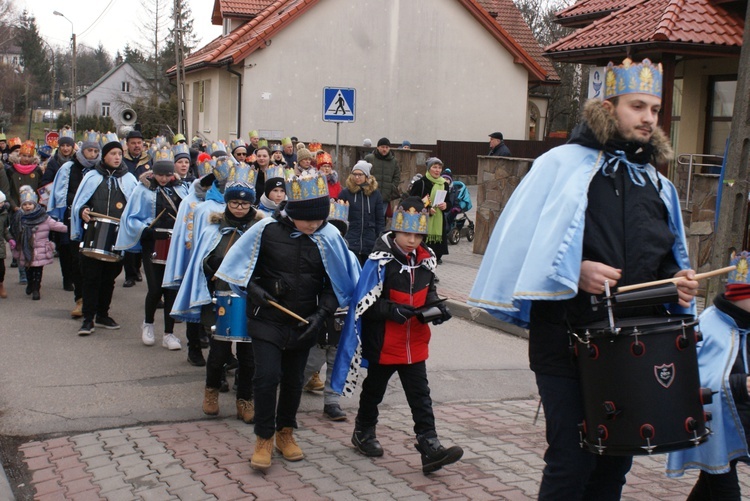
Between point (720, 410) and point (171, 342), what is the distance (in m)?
6.24

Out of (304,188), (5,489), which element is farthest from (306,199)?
(5,489)

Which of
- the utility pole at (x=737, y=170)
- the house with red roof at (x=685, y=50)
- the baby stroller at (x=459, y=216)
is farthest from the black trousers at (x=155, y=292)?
the house with red roof at (x=685, y=50)

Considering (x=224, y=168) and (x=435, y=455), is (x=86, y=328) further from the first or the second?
(x=435, y=455)

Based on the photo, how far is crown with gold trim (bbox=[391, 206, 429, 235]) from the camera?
5.93 metres

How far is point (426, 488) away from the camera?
213 inches

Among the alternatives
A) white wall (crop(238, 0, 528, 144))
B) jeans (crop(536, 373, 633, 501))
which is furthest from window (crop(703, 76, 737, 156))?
white wall (crop(238, 0, 528, 144))

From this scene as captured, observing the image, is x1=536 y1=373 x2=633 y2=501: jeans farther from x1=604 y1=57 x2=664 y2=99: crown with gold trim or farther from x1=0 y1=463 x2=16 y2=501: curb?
x1=0 y1=463 x2=16 y2=501: curb

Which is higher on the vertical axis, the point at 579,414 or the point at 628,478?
the point at 579,414

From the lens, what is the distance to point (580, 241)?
342cm

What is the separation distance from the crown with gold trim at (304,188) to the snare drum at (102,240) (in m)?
4.62

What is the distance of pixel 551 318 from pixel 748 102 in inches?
190

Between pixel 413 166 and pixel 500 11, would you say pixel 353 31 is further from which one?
pixel 413 166

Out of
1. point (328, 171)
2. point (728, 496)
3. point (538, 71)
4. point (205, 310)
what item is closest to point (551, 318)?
point (728, 496)

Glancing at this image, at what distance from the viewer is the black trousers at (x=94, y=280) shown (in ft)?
33.0
